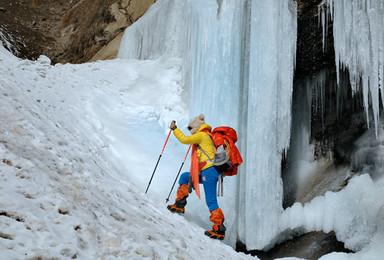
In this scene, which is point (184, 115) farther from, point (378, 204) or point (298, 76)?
point (378, 204)

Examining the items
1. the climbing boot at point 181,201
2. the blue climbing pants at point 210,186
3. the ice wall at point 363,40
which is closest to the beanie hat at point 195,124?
the blue climbing pants at point 210,186

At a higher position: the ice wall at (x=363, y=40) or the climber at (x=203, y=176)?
the ice wall at (x=363, y=40)

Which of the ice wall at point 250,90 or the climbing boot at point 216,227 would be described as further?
the ice wall at point 250,90

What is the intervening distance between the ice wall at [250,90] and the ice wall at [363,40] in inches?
39.6

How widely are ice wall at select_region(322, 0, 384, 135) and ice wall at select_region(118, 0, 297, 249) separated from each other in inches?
39.6

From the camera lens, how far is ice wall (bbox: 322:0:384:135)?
19.0 ft

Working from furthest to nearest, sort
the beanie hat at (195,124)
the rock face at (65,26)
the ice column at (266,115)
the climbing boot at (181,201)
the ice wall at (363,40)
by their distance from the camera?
the rock face at (65,26), the ice column at (266,115), the ice wall at (363,40), the beanie hat at (195,124), the climbing boot at (181,201)

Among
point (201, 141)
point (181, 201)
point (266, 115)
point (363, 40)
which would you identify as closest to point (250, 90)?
point (266, 115)

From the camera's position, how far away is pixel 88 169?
14.1 ft

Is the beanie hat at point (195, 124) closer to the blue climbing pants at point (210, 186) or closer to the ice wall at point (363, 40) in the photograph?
the blue climbing pants at point (210, 186)

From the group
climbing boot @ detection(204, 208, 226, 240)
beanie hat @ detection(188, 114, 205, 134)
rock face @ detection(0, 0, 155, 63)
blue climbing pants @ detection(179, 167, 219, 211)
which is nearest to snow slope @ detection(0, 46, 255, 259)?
climbing boot @ detection(204, 208, 226, 240)

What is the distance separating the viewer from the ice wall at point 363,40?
19.0 ft

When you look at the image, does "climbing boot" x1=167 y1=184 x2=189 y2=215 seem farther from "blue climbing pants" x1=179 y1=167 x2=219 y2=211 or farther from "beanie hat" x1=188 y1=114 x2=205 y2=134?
"beanie hat" x1=188 y1=114 x2=205 y2=134

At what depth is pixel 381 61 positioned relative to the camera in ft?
18.9
